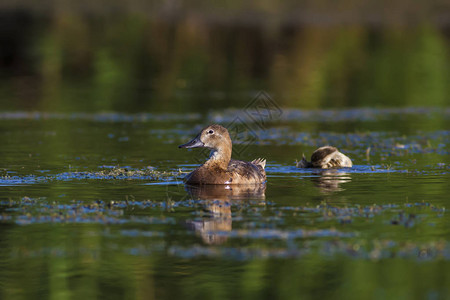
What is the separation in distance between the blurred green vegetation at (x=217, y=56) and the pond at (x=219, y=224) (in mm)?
7844

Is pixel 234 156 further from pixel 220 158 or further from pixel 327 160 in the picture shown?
pixel 220 158

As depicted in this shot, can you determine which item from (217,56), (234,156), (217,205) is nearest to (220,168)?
(217,205)

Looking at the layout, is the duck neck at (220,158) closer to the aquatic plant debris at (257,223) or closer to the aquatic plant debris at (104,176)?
the aquatic plant debris at (104,176)

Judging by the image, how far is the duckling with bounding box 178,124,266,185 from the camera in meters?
14.1

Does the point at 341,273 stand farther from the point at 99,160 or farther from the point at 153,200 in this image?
the point at 99,160

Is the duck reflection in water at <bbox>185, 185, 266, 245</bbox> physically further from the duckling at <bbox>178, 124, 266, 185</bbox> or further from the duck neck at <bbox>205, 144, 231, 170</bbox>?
the duck neck at <bbox>205, 144, 231, 170</bbox>

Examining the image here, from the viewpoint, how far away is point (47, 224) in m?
10.9

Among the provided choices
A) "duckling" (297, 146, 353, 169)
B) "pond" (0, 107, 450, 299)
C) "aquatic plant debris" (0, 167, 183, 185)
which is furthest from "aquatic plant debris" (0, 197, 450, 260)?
"duckling" (297, 146, 353, 169)

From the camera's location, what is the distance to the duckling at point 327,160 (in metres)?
15.9

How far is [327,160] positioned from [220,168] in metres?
2.42

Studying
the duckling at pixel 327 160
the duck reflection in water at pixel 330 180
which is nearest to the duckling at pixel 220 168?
the duck reflection in water at pixel 330 180

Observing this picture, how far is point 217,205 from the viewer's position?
12.1 m

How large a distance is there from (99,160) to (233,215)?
5.67 meters

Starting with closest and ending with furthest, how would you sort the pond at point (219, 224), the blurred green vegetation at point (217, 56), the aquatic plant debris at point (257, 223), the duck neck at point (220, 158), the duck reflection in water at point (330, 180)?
the pond at point (219, 224) < the aquatic plant debris at point (257, 223) < the duck reflection in water at point (330, 180) < the duck neck at point (220, 158) < the blurred green vegetation at point (217, 56)
